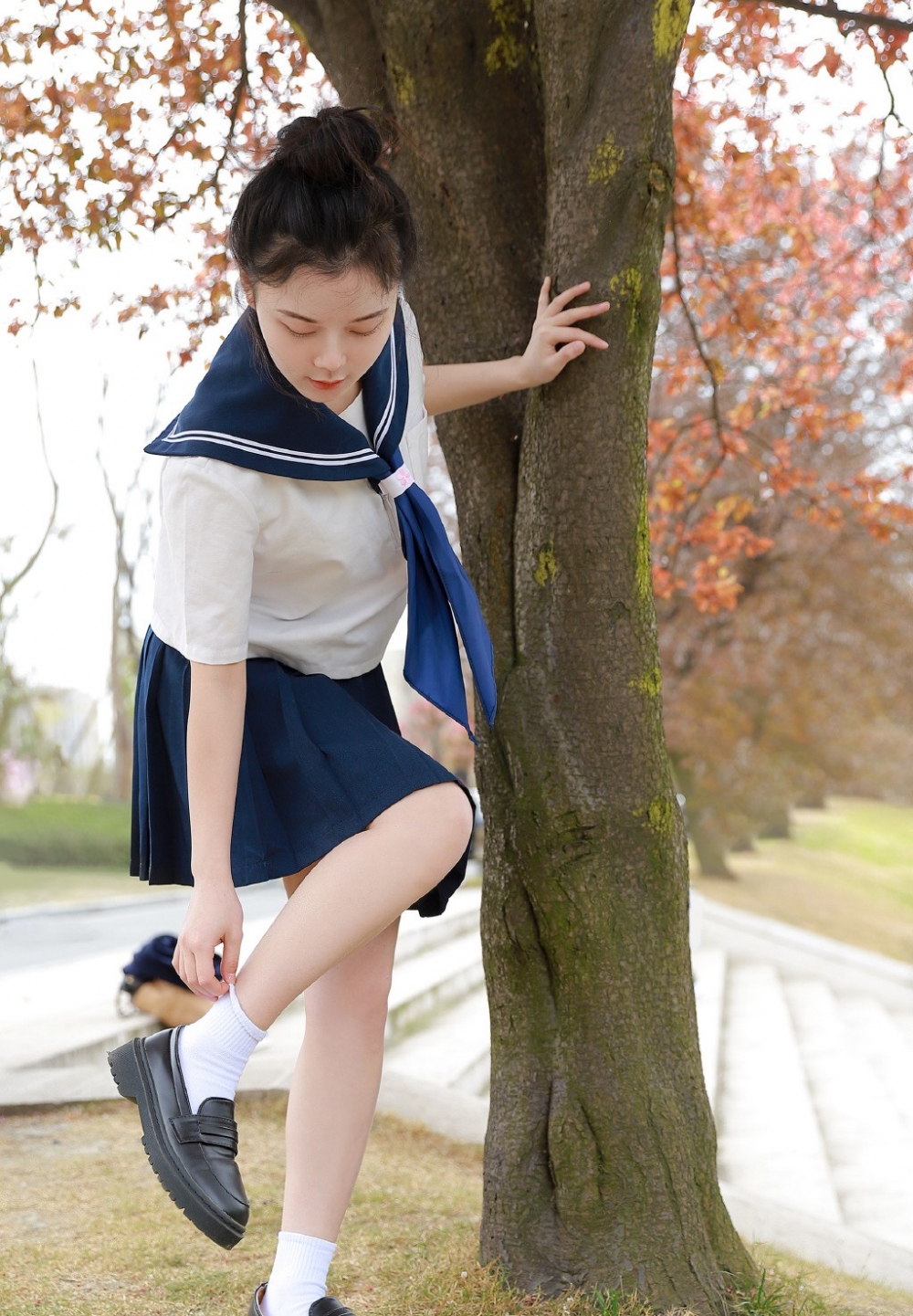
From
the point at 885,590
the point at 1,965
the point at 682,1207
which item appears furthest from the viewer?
the point at 885,590

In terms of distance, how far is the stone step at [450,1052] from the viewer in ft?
15.2

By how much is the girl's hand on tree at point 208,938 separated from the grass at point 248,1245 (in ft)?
2.72

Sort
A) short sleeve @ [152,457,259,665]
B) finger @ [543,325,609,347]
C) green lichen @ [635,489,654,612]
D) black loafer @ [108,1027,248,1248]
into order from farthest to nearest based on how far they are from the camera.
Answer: green lichen @ [635,489,654,612] → finger @ [543,325,609,347] → short sleeve @ [152,457,259,665] → black loafer @ [108,1027,248,1248]

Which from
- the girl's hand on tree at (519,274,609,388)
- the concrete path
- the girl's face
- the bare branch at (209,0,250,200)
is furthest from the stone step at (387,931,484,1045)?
the girl's face

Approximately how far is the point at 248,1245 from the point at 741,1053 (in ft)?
15.5

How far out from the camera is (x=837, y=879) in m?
17.3

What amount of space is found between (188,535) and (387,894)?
0.59 meters

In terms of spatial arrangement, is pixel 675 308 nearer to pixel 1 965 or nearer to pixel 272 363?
pixel 1 965

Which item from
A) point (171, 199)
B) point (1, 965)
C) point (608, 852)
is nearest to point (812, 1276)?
point (608, 852)

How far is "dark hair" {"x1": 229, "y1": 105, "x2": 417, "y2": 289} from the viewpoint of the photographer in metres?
1.56

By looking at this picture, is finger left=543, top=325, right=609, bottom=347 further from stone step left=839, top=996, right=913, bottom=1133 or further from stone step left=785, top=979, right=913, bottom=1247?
stone step left=839, top=996, right=913, bottom=1133

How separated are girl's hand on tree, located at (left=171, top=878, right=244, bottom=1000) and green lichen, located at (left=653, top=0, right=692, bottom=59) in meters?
1.62

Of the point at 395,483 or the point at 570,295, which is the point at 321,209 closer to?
the point at 395,483

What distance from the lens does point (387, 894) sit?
64.7 inches
